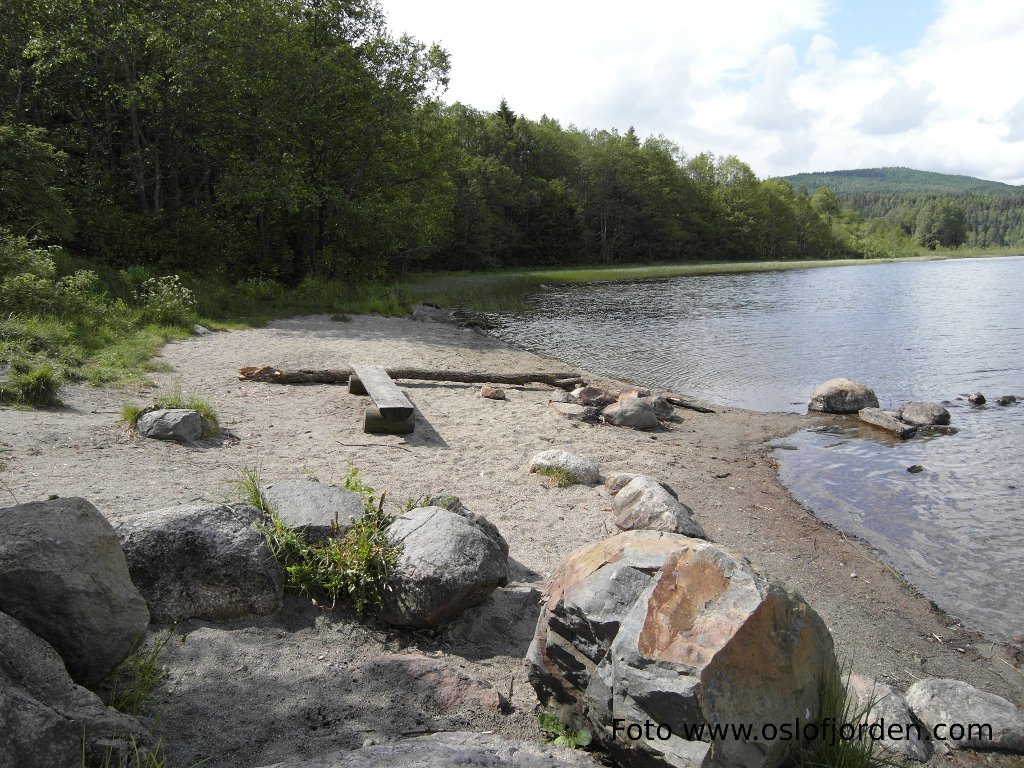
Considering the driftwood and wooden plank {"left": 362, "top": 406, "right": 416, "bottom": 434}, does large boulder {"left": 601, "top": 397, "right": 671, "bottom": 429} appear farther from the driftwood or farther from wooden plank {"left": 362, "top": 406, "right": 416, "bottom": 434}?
wooden plank {"left": 362, "top": 406, "right": 416, "bottom": 434}

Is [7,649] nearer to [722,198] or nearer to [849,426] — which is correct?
[849,426]

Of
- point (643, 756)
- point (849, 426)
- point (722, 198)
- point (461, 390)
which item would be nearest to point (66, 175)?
point (461, 390)

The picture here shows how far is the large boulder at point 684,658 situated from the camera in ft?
8.49

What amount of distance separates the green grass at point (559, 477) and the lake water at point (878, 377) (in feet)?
9.32

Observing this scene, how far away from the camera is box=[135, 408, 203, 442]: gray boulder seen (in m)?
6.83

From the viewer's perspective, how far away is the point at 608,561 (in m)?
3.37

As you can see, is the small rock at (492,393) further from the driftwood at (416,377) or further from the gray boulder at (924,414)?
the gray boulder at (924,414)

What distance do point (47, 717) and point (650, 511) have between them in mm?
4751

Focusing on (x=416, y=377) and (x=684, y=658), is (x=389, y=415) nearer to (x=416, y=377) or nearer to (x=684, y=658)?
(x=416, y=377)

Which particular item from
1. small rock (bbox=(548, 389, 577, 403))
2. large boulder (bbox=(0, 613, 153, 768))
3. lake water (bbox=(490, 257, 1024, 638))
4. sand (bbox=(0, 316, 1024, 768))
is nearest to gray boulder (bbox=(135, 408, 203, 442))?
sand (bbox=(0, 316, 1024, 768))

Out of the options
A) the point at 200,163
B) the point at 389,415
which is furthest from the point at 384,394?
the point at 200,163

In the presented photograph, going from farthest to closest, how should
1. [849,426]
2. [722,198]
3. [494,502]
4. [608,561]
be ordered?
[722,198]
[849,426]
[494,502]
[608,561]

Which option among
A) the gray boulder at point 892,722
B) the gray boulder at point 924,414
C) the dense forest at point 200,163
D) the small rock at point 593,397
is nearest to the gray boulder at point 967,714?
the gray boulder at point 892,722

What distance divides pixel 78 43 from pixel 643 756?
907 inches
